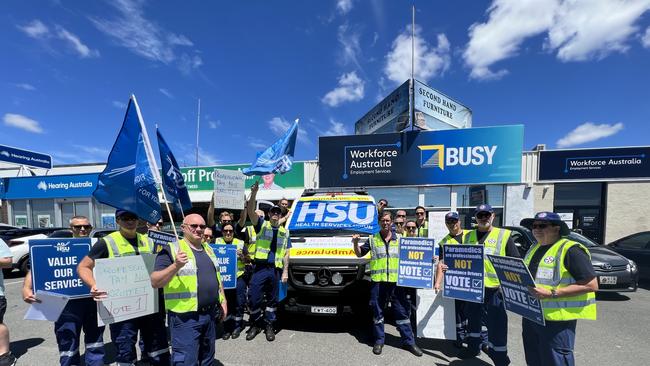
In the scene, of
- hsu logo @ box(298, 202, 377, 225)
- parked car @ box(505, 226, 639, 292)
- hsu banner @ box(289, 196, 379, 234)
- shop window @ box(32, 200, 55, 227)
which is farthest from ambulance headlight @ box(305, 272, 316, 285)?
shop window @ box(32, 200, 55, 227)

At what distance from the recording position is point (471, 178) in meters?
12.3

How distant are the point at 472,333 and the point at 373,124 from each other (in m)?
12.5

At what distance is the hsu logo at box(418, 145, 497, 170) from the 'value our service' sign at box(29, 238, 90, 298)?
39.3ft

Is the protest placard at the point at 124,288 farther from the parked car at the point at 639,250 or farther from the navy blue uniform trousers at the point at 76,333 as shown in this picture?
the parked car at the point at 639,250

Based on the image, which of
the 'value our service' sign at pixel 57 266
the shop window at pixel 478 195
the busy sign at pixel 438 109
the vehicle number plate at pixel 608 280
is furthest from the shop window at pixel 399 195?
the 'value our service' sign at pixel 57 266

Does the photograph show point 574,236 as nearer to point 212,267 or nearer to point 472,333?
point 472,333

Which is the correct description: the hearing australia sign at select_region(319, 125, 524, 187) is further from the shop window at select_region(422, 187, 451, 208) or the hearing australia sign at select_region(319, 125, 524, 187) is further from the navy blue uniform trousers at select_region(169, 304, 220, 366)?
the navy blue uniform trousers at select_region(169, 304, 220, 366)

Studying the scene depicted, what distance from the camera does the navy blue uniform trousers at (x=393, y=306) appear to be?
4.07 m

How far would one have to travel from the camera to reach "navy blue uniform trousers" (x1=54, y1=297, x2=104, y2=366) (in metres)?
2.94

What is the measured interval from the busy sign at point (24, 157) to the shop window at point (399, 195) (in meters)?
20.3

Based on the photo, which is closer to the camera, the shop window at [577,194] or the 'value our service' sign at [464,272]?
the 'value our service' sign at [464,272]

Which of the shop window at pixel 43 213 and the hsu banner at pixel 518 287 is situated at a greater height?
the hsu banner at pixel 518 287

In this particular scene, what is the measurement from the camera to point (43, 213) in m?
18.4

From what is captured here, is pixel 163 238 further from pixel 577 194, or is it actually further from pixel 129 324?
pixel 577 194
